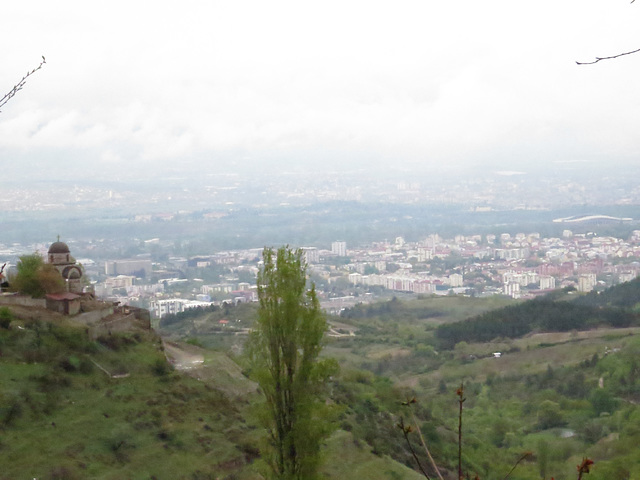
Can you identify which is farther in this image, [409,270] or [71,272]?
[409,270]

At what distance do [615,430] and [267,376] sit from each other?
19.9 m

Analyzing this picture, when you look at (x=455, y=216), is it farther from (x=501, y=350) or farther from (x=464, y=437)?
(x=464, y=437)

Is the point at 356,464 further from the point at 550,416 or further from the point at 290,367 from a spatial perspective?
the point at 550,416

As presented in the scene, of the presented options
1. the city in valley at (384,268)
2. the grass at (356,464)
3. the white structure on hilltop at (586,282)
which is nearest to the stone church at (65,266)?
the grass at (356,464)

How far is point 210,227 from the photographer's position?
142500 millimetres

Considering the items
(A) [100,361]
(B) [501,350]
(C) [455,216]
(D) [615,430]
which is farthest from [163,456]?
(C) [455,216]

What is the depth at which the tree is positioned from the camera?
38.3 ft

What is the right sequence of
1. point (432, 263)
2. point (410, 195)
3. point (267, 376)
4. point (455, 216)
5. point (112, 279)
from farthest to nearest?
1. point (410, 195)
2. point (455, 216)
3. point (432, 263)
4. point (112, 279)
5. point (267, 376)

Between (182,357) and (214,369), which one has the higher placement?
(182,357)

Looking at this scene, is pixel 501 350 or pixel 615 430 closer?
pixel 615 430

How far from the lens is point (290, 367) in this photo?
12070 mm

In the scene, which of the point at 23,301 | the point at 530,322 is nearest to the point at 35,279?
the point at 23,301

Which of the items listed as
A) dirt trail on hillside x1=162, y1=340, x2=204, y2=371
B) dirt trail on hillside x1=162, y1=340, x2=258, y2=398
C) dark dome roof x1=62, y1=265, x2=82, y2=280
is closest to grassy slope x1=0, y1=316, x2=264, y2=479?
dirt trail on hillside x1=162, y1=340, x2=258, y2=398

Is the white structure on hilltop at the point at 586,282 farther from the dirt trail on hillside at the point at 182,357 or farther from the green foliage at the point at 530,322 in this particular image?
the dirt trail on hillside at the point at 182,357
